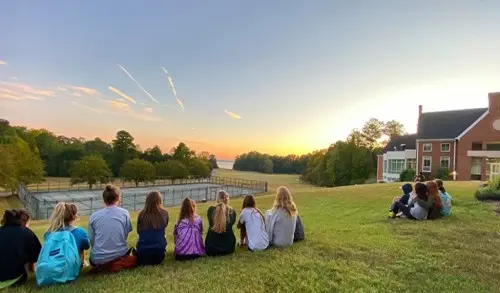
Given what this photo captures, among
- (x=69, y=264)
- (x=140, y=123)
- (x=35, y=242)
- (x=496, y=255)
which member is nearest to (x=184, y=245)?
(x=69, y=264)

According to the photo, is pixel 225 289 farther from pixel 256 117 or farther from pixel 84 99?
pixel 84 99

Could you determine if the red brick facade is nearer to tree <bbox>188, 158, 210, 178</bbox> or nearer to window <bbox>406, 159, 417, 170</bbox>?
window <bbox>406, 159, 417, 170</bbox>

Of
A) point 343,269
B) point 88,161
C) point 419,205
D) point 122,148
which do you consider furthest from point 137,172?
point 343,269

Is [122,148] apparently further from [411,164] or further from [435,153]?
[435,153]

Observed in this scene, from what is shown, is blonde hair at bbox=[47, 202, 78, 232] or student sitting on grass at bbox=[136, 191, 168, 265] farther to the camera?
student sitting on grass at bbox=[136, 191, 168, 265]

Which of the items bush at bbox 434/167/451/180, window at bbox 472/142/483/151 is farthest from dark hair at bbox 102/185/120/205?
window at bbox 472/142/483/151

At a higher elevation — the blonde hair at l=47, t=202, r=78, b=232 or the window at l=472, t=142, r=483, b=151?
the window at l=472, t=142, r=483, b=151

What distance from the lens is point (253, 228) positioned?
642 cm

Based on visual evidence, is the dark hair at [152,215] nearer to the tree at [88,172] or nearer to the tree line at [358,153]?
the tree at [88,172]

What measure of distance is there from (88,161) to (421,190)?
50123 mm

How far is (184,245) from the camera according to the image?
5.79m

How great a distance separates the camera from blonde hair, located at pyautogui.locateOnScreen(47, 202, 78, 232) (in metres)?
4.89

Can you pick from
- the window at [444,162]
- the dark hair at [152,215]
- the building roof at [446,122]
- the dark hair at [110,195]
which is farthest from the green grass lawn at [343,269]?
the building roof at [446,122]

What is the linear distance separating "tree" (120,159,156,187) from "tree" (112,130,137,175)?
→ 15815mm
